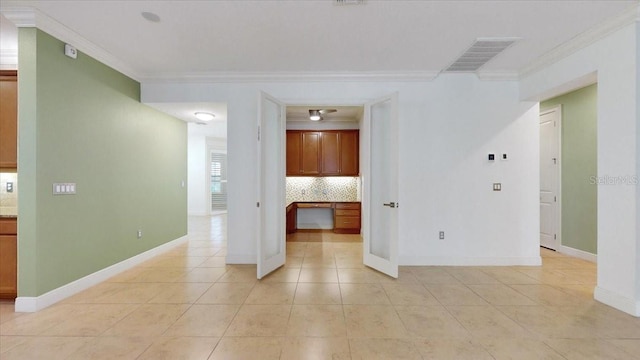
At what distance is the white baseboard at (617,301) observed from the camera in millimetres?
2574

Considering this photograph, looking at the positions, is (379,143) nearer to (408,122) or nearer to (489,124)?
(408,122)

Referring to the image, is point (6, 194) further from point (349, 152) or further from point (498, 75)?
point (498, 75)

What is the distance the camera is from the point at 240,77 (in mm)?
4121

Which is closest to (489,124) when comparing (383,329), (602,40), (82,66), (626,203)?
(602,40)

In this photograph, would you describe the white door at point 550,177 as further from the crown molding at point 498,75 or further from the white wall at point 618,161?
the white wall at point 618,161

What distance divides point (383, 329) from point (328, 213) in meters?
4.65

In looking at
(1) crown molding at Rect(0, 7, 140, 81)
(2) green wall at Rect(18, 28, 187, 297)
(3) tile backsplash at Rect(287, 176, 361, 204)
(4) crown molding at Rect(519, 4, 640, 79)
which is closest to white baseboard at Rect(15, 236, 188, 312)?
(2) green wall at Rect(18, 28, 187, 297)

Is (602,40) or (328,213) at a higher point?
(602,40)

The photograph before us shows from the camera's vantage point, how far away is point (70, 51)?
3.05 m

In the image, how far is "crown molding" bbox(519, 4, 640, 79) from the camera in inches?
103

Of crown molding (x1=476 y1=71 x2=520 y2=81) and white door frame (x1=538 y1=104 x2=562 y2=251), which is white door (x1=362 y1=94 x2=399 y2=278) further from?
white door frame (x1=538 y1=104 x2=562 y2=251)

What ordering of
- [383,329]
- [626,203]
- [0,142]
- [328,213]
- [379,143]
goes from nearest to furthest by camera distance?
[383,329] < [626,203] < [0,142] < [379,143] < [328,213]

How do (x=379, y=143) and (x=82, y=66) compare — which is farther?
(x=379, y=143)

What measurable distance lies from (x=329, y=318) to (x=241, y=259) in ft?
6.80
